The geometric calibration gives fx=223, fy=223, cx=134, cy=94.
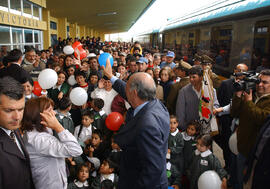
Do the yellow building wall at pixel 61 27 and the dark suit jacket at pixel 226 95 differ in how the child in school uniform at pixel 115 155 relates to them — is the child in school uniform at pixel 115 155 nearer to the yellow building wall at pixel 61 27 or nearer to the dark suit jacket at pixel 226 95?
the dark suit jacket at pixel 226 95

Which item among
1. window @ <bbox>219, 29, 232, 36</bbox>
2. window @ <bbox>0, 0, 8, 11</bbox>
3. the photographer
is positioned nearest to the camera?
the photographer

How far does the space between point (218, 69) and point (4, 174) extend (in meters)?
5.04

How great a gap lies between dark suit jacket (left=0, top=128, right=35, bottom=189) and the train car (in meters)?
3.87

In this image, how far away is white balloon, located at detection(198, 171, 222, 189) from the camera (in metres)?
2.68

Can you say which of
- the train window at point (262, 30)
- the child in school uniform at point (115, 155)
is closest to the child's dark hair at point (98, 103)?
the child in school uniform at point (115, 155)

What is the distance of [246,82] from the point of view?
2.29 m

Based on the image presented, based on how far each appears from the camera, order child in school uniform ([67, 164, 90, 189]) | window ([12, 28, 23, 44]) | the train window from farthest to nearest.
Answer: window ([12, 28, 23, 44]), the train window, child in school uniform ([67, 164, 90, 189])

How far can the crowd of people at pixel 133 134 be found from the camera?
156cm

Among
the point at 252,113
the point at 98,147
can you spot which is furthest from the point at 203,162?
the point at 98,147

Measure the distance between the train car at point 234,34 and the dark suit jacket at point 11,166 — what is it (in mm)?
3874

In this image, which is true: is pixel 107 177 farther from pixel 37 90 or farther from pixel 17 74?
pixel 37 90

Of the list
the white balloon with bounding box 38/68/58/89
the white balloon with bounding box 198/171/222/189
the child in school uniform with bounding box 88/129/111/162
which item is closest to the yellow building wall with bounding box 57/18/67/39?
the white balloon with bounding box 38/68/58/89

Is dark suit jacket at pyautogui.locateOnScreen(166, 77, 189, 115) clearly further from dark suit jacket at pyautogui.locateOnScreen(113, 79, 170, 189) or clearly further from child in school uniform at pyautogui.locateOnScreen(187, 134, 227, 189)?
dark suit jacket at pyautogui.locateOnScreen(113, 79, 170, 189)

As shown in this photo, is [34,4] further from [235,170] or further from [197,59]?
[235,170]
